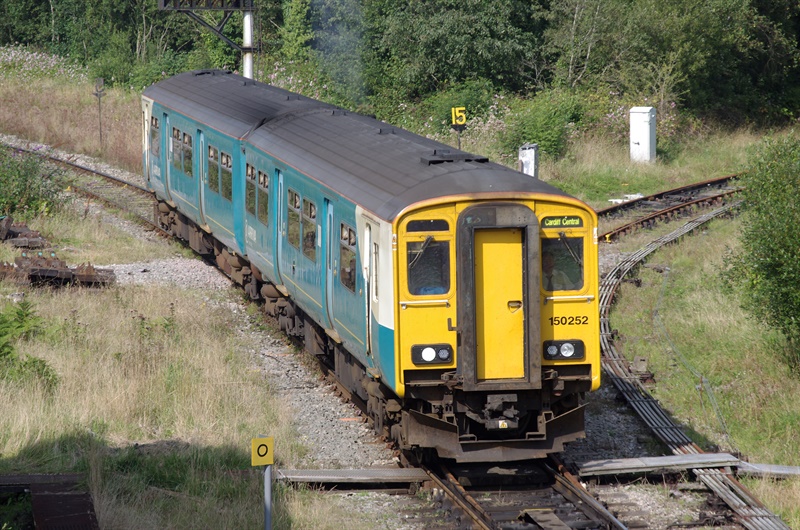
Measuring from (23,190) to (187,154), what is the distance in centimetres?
439

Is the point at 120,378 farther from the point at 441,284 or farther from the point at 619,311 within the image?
the point at 619,311

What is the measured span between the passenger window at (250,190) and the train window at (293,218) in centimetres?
164

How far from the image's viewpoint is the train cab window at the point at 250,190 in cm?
1428

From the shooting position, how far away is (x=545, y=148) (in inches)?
1007

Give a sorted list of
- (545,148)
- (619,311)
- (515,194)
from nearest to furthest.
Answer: (515,194)
(619,311)
(545,148)

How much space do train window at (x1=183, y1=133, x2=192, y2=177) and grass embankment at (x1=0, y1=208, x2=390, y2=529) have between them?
307 cm

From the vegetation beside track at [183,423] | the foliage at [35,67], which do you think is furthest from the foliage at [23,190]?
the foliage at [35,67]

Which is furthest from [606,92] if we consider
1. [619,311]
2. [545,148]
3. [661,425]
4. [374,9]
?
[661,425]

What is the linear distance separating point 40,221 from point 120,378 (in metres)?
9.58

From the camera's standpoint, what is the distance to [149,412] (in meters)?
10.8

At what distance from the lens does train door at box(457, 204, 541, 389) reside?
8.90 meters

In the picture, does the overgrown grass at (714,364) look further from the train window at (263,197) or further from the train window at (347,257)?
the train window at (263,197)

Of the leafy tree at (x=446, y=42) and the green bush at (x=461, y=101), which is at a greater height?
the leafy tree at (x=446, y=42)

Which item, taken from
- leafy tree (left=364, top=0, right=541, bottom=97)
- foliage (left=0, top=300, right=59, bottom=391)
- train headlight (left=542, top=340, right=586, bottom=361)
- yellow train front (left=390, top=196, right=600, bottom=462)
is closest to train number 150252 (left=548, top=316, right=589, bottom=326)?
yellow train front (left=390, top=196, right=600, bottom=462)
